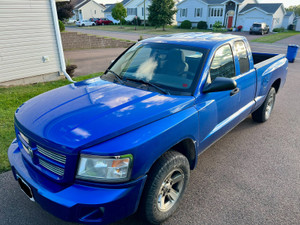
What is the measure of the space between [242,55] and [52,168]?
10.9ft

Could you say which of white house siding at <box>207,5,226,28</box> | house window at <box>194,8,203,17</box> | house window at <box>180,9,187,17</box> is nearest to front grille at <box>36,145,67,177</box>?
white house siding at <box>207,5,226,28</box>

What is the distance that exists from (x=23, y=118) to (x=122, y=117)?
1.05m

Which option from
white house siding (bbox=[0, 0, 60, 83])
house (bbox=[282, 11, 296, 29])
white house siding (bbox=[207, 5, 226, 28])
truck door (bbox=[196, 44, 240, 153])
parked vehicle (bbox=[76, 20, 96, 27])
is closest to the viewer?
truck door (bbox=[196, 44, 240, 153])

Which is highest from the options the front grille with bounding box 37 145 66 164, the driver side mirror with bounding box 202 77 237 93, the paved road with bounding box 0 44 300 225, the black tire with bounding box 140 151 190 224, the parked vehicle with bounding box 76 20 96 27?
the parked vehicle with bounding box 76 20 96 27

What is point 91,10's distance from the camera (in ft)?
202

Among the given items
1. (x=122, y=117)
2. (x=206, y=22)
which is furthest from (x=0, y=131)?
(x=206, y=22)

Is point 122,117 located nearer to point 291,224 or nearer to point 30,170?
point 30,170

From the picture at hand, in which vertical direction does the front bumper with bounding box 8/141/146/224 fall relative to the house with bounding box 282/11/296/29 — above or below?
below

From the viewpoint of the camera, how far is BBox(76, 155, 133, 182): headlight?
198 centimetres

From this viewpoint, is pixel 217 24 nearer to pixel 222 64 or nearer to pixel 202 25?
pixel 202 25

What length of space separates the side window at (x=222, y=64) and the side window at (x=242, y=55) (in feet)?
0.85

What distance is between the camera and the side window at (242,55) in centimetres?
382

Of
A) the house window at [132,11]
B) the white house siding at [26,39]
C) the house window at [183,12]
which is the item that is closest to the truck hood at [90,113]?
the white house siding at [26,39]

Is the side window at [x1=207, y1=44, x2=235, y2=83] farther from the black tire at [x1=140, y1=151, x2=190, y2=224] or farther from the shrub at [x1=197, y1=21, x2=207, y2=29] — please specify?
the shrub at [x1=197, y1=21, x2=207, y2=29]
